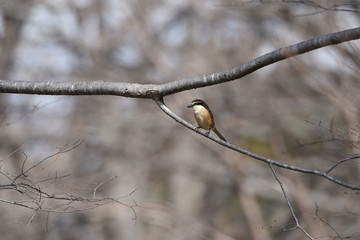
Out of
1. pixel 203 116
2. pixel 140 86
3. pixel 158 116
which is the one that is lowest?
pixel 140 86

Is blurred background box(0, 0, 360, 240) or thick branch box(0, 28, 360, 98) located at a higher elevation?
blurred background box(0, 0, 360, 240)

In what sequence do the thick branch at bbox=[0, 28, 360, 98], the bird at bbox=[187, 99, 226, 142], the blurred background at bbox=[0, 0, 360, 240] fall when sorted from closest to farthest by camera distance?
the thick branch at bbox=[0, 28, 360, 98] < the bird at bbox=[187, 99, 226, 142] < the blurred background at bbox=[0, 0, 360, 240]

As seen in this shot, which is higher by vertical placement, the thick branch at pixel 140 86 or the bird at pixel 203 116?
the bird at pixel 203 116

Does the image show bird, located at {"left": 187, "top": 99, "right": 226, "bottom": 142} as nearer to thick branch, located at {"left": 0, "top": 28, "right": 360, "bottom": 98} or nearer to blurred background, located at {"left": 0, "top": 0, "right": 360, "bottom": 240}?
thick branch, located at {"left": 0, "top": 28, "right": 360, "bottom": 98}

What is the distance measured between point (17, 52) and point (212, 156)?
14.8ft

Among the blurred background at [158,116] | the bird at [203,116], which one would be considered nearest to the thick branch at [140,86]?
the bird at [203,116]

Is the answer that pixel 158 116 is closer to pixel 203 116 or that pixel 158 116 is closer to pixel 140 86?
pixel 203 116

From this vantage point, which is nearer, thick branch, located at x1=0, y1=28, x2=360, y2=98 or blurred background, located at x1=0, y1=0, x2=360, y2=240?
thick branch, located at x1=0, y1=28, x2=360, y2=98

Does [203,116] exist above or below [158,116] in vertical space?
below

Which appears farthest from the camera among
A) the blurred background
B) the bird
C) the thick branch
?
the blurred background

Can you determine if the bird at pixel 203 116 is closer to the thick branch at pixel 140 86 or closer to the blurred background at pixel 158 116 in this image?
the thick branch at pixel 140 86

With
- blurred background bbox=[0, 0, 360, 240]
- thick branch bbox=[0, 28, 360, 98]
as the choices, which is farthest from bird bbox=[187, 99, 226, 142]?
blurred background bbox=[0, 0, 360, 240]

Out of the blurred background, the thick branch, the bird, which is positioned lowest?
the thick branch

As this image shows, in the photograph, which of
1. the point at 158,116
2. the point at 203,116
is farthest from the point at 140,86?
the point at 158,116
